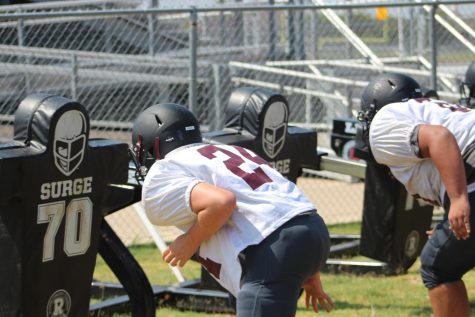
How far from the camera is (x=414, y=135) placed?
5.05 metres

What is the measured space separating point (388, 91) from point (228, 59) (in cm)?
613

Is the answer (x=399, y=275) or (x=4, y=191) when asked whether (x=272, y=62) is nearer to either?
(x=399, y=275)

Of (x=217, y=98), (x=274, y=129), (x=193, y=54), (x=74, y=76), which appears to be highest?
(x=193, y=54)

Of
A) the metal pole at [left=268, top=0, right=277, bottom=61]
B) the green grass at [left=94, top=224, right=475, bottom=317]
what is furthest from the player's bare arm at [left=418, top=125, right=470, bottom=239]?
the metal pole at [left=268, top=0, right=277, bottom=61]

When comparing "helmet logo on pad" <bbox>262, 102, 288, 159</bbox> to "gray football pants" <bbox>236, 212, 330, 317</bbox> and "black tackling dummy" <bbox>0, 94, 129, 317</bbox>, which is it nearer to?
"black tackling dummy" <bbox>0, 94, 129, 317</bbox>

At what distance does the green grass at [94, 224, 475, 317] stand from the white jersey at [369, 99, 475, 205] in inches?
56.8

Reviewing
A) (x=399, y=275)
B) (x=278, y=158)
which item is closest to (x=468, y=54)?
(x=399, y=275)

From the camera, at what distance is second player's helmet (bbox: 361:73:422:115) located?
584 centimetres

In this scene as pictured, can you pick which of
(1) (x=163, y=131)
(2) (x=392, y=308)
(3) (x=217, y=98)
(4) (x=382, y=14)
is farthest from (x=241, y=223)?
(4) (x=382, y=14)

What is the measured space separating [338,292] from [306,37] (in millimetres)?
6045

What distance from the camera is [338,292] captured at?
7191mm

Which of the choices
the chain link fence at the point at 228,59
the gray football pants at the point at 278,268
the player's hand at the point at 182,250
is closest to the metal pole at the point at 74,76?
the chain link fence at the point at 228,59

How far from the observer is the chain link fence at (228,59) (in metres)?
9.34

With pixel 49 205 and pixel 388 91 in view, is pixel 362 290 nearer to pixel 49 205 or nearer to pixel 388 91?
pixel 388 91
